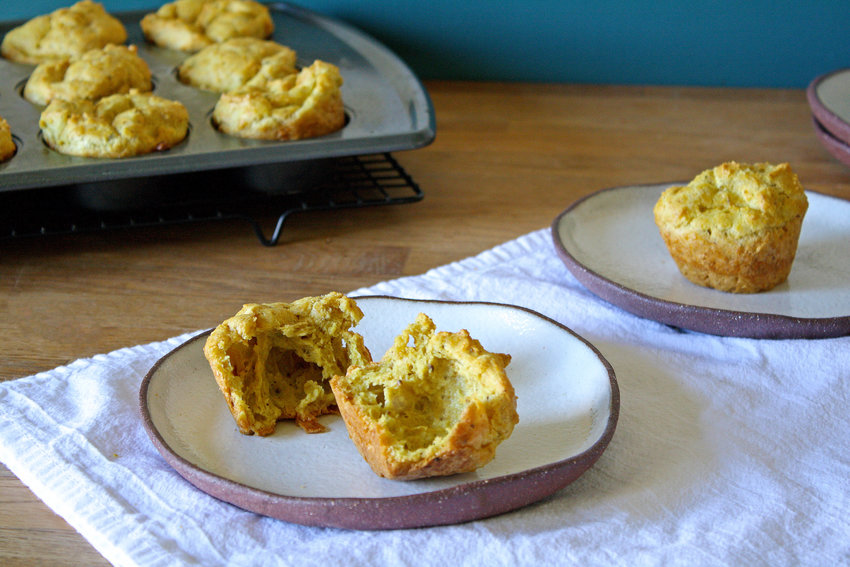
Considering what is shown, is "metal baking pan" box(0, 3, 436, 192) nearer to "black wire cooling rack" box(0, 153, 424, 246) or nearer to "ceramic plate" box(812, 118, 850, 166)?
"black wire cooling rack" box(0, 153, 424, 246)

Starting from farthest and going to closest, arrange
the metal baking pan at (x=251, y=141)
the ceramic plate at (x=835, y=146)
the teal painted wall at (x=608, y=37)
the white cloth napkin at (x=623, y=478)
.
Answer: the teal painted wall at (x=608, y=37) < the ceramic plate at (x=835, y=146) < the metal baking pan at (x=251, y=141) < the white cloth napkin at (x=623, y=478)

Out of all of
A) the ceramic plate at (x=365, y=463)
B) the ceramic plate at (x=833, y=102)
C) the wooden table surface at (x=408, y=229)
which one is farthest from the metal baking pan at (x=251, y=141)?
the ceramic plate at (x=833, y=102)

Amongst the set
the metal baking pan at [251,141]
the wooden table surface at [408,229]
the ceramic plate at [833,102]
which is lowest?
the wooden table surface at [408,229]

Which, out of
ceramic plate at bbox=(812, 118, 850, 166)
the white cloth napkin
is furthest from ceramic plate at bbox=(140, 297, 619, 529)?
ceramic plate at bbox=(812, 118, 850, 166)

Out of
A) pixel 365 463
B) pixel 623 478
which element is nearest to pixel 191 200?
pixel 365 463

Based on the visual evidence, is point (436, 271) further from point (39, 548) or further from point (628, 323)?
point (39, 548)

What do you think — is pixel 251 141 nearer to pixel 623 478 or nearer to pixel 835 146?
pixel 623 478

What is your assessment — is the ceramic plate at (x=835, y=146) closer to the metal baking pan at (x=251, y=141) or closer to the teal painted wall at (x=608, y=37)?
the teal painted wall at (x=608, y=37)

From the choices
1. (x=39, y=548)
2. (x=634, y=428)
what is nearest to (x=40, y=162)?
(x=39, y=548)
